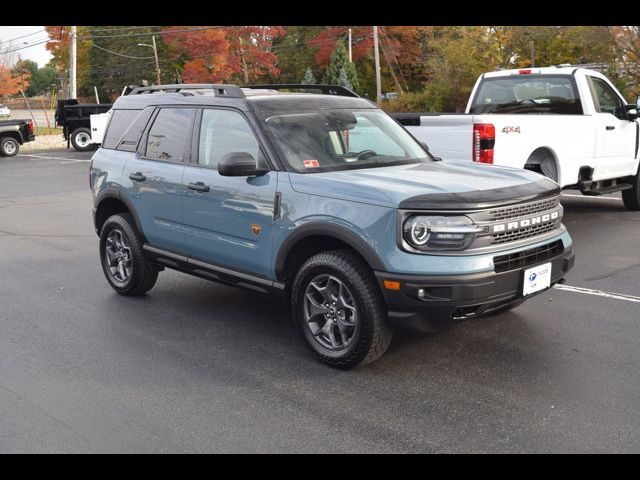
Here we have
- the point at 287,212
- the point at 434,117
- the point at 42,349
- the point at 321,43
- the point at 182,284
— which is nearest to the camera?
the point at 287,212

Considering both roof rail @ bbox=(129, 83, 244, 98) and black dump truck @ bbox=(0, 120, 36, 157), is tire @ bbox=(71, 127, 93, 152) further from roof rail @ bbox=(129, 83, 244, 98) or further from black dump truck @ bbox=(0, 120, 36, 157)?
roof rail @ bbox=(129, 83, 244, 98)

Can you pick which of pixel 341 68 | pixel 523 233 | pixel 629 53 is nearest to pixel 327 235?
pixel 523 233

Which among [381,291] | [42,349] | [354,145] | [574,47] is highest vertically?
[574,47]

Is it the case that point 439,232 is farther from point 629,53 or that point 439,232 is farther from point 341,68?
point 341,68

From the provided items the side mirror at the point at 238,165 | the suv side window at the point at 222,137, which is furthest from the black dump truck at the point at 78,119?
the side mirror at the point at 238,165

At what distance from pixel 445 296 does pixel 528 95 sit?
6742 mm

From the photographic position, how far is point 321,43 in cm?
6050

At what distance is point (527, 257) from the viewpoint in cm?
493

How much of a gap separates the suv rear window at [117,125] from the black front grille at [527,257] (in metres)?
3.88

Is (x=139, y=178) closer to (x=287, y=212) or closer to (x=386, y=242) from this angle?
(x=287, y=212)

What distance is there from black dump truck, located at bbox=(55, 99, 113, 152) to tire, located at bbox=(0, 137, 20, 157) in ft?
6.16

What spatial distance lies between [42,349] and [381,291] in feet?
8.78

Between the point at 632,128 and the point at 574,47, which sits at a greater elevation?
the point at 574,47

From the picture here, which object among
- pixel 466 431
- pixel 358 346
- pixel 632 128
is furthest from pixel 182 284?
pixel 632 128
